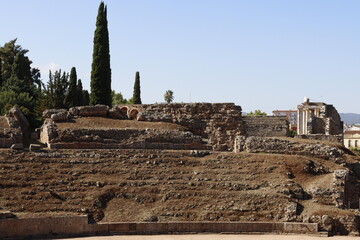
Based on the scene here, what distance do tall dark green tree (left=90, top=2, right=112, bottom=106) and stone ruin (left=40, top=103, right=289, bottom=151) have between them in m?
2.35

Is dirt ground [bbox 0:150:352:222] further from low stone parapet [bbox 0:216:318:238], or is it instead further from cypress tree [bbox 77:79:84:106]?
cypress tree [bbox 77:79:84:106]

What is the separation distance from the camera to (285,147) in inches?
1271

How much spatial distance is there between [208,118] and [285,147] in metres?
5.81

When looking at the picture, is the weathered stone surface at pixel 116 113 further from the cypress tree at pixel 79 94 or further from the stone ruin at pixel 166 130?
the cypress tree at pixel 79 94

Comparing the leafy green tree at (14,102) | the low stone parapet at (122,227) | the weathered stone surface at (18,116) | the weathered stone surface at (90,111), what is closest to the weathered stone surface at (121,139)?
the weathered stone surface at (18,116)

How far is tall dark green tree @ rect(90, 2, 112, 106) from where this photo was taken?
133ft

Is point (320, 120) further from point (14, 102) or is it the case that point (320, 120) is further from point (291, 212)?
point (14, 102)

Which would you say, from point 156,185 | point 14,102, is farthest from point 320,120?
point 156,185

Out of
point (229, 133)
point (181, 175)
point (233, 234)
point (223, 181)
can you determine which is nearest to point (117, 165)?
point (181, 175)

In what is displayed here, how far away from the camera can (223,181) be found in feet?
92.2

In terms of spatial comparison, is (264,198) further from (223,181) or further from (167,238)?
(167,238)

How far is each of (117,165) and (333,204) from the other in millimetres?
9547

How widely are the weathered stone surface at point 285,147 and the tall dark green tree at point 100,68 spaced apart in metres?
11.8

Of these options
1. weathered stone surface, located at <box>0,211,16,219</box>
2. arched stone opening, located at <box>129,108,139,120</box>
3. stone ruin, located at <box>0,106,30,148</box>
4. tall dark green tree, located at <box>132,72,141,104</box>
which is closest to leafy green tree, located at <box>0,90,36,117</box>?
stone ruin, located at <box>0,106,30,148</box>
